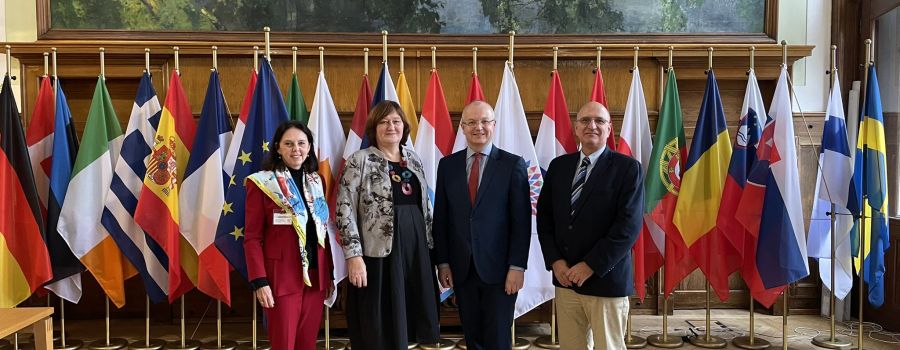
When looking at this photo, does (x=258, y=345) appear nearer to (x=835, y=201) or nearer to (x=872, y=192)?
(x=835, y=201)

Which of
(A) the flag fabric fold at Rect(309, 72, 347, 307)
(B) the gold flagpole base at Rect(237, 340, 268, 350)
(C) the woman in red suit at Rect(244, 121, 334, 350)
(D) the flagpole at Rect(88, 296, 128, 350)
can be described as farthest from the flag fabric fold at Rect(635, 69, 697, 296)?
(D) the flagpole at Rect(88, 296, 128, 350)

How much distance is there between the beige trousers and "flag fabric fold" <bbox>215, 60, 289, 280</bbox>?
1718 millimetres

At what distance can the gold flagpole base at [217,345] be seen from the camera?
3732mm

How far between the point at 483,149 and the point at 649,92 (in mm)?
2179

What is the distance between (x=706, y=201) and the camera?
353 cm

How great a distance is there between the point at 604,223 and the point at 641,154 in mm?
1344

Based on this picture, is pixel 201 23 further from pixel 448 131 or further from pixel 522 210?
pixel 522 210

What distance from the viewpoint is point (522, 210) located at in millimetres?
2578

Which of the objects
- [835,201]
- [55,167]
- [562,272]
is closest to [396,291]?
[562,272]

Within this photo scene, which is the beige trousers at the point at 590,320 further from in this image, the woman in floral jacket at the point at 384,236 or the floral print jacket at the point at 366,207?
the floral print jacket at the point at 366,207

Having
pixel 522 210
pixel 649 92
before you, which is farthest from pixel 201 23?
pixel 649 92

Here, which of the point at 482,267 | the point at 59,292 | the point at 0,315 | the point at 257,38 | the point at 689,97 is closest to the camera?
the point at 0,315

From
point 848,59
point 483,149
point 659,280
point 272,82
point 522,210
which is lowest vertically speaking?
point 659,280

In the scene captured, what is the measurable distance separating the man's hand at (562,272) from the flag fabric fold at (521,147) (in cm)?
101
